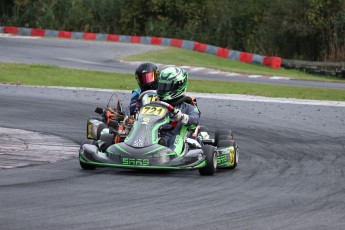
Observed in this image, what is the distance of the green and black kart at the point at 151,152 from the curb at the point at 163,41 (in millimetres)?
23600

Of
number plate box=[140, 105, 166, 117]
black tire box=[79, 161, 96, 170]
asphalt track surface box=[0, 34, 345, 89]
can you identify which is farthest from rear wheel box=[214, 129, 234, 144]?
asphalt track surface box=[0, 34, 345, 89]

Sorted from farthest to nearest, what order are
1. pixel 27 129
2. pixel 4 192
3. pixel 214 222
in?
pixel 27 129 < pixel 4 192 < pixel 214 222

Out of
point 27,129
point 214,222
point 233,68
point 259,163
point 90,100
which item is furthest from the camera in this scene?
point 233,68

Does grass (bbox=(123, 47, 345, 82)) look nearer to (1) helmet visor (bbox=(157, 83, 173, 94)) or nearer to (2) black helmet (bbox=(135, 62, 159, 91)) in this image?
(2) black helmet (bbox=(135, 62, 159, 91))

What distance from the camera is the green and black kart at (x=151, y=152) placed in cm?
1011

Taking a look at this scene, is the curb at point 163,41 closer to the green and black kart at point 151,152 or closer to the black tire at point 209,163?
the green and black kart at point 151,152

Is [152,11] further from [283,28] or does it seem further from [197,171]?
[197,171]

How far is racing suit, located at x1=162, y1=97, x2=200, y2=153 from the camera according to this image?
34.8ft


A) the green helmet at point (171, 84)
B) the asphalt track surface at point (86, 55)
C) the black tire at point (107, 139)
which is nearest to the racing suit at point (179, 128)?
the green helmet at point (171, 84)

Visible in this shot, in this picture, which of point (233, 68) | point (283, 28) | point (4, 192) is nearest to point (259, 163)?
point (4, 192)

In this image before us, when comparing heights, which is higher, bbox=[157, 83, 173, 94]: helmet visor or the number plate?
bbox=[157, 83, 173, 94]: helmet visor

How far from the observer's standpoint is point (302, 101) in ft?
68.2

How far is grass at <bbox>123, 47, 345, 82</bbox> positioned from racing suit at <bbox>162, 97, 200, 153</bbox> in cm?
2001

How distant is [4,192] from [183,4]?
34.1 m
